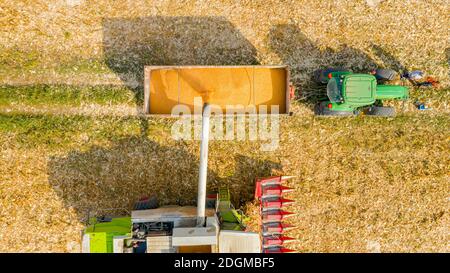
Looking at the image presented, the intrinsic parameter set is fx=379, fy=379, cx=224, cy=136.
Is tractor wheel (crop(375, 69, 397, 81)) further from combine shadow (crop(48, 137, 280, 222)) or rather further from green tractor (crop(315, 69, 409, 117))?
combine shadow (crop(48, 137, 280, 222))

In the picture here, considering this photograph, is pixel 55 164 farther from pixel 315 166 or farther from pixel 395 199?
pixel 395 199

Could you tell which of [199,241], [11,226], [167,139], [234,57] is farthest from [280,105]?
[11,226]

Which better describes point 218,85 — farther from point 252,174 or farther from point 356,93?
point 356,93

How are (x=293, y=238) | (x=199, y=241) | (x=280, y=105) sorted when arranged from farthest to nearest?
(x=293, y=238) < (x=280, y=105) < (x=199, y=241)

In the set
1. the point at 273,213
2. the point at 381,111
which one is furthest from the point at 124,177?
the point at 381,111

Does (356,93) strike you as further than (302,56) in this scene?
No

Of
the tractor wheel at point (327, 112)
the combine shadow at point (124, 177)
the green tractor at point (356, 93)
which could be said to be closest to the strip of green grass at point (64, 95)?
the combine shadow at point (124, 177)
